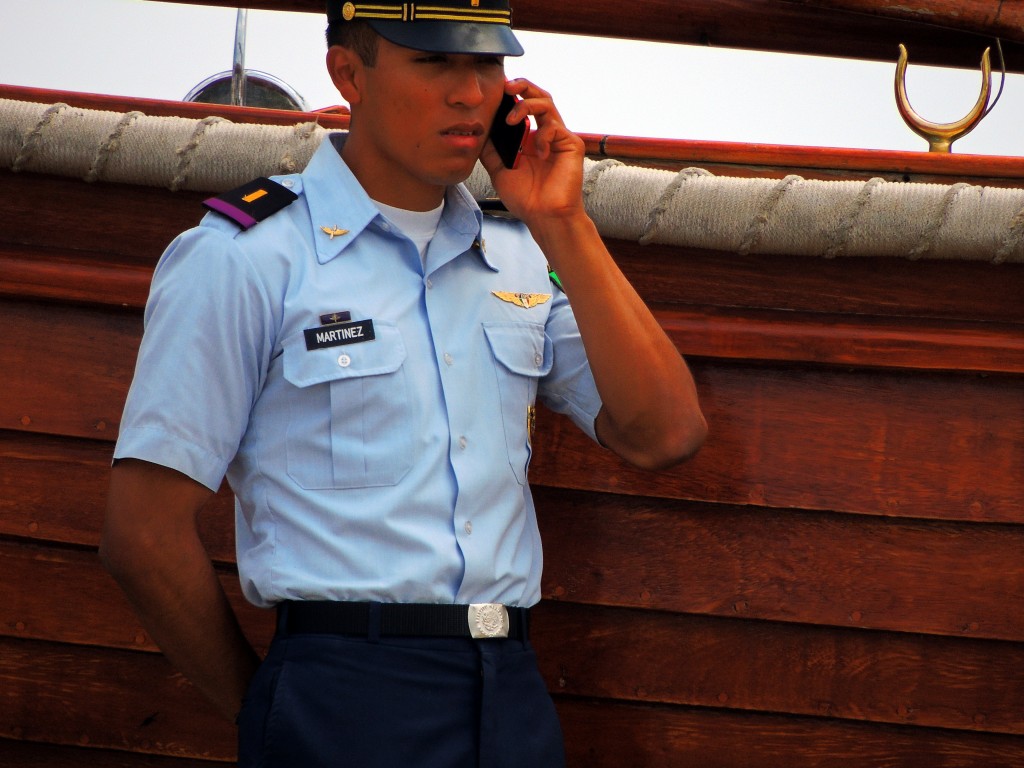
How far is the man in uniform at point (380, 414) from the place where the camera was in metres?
1.33

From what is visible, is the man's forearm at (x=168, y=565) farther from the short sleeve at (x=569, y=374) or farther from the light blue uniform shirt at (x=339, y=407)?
the short sleeve at (x=569, y=374)

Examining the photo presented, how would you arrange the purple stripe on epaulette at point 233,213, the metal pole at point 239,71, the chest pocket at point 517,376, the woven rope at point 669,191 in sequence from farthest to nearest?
the metal pole at point 239,71, the woven rope at point 669,191, the chest pocket at point 517,376, the purple stripe on epaulette at point 233,213

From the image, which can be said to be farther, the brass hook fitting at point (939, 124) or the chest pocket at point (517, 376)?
the brass hook fitting at point (939, 124)

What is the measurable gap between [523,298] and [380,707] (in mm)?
599

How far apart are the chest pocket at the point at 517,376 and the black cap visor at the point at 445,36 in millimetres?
357

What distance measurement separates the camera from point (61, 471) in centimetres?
193

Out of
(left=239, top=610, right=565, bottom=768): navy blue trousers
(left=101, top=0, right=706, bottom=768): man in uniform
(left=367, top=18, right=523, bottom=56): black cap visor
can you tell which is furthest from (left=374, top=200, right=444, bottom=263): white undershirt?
(left=239, top=610, right=565, bottom=768): navy blue trousers

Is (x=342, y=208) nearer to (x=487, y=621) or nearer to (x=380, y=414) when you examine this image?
(x=380, y=414)

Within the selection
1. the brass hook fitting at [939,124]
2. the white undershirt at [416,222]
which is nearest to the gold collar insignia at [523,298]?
the white undershirt at [416,222]

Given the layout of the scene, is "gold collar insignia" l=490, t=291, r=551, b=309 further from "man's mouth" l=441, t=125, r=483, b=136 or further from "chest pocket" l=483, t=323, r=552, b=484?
"man's mouth" l=441, t=125, r=483, b=136

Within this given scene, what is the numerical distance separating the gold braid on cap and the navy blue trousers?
30.4 inches

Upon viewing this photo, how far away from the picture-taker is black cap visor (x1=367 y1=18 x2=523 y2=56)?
142 cm

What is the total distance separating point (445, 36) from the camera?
1.43 m

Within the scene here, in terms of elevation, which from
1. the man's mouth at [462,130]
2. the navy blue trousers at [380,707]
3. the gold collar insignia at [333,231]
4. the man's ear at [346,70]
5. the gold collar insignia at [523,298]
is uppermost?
the man's ear at [346,70]
